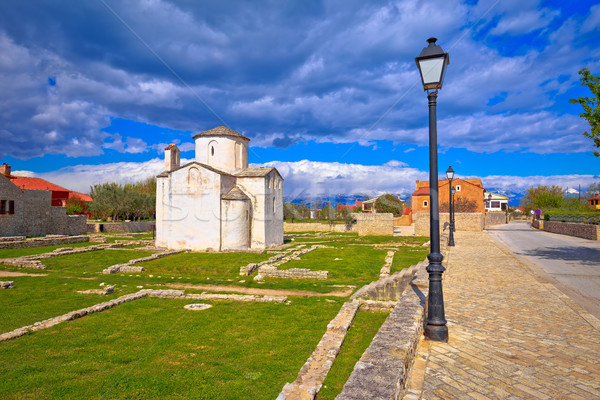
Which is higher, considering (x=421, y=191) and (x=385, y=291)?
(x=421, y=191)

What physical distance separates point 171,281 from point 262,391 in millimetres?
9947

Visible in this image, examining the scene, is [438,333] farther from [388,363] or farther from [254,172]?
[254,172]

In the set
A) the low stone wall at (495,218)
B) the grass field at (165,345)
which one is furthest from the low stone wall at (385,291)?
the low stone wall at (495,218)

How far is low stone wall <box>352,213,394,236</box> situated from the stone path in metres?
28.8

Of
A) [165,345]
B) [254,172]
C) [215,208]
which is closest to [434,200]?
[165,345]

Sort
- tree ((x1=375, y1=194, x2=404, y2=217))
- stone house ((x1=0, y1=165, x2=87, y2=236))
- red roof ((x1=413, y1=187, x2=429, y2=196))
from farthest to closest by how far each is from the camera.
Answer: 1. tree ((x1=375, y1=194, x2=404, y2=217))
2. red roof ((x1=413, y1=187, x2=429, y2=196))
3. stone house ((x1=0, y1=165, x2=87, y2=236))

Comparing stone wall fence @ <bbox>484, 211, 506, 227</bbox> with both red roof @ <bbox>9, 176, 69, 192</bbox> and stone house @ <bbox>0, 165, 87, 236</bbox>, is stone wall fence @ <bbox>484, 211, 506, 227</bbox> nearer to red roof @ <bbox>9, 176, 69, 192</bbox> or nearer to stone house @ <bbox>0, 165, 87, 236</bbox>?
stone house @ <bbox>0, 165, 87, 236</bbox>

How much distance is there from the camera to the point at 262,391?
188 inches

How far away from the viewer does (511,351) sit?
5043mm

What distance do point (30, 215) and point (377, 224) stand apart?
3451cm

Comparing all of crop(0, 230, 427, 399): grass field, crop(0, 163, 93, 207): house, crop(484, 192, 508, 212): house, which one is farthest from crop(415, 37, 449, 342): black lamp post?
crop(484, 192, 508, 212): house

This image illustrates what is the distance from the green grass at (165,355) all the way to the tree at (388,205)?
55.4 m

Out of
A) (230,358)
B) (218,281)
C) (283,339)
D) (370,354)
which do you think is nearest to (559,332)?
(370,354)

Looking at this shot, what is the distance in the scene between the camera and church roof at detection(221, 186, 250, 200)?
23.4m
